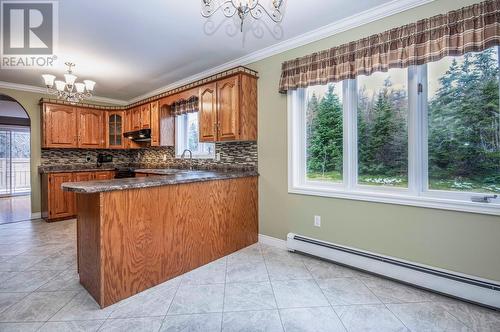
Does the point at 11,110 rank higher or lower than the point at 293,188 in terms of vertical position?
higher

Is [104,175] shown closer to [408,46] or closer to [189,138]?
[189,138]

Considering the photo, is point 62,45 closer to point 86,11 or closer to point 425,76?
point 86,11

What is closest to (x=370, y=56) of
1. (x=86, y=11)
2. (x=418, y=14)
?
(x=418, y=14)

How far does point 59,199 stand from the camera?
4293 millimetres

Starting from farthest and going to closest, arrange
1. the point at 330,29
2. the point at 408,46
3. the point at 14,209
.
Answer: the point at 14,209 < the point at 330,29 < the point at 408,46

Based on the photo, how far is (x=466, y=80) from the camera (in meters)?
1.95

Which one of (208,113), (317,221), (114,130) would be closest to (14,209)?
(114,130)

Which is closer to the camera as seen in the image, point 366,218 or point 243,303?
point 243,303

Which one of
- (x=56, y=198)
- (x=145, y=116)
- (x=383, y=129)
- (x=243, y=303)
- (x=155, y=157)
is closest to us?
(x=243, y=303)

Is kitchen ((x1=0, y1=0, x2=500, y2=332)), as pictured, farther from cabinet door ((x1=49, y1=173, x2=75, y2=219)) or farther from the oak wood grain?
cabinet door ((x1=49, y1=173, x2=75, y2=219))

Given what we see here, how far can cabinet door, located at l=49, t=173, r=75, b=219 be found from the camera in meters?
4.21

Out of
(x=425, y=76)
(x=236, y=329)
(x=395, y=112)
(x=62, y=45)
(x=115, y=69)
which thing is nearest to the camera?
(x=236, y=329)

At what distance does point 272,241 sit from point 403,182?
5.28ft

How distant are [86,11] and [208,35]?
112cm
